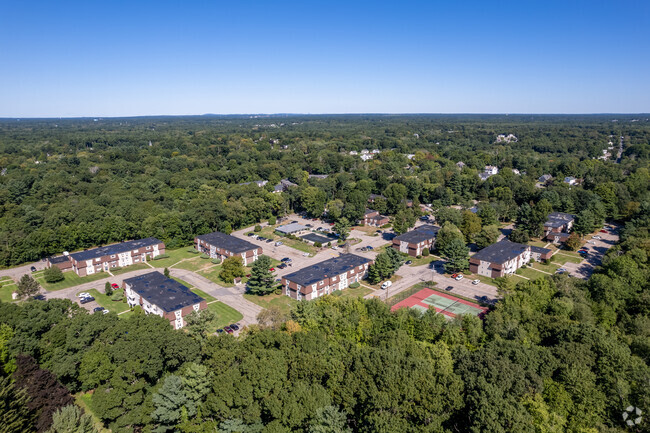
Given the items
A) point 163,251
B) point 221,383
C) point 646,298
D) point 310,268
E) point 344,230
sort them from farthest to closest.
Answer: point 344,230
point 163,251
point 310,268
point 646,298
point 221,383

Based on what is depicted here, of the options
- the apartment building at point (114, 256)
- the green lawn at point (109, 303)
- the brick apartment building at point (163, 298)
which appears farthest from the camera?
the apartment building at point (114, 256)

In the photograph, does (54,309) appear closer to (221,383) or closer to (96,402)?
(96,402)

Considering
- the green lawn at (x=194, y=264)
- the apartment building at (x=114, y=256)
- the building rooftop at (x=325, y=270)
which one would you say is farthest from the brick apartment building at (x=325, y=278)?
the apartment building at (x=114, y=256)

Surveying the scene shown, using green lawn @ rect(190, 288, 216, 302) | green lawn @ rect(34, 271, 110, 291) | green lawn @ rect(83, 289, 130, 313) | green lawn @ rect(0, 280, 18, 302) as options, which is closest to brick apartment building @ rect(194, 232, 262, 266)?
green lawn @ rect(190, 288, 216, 302)

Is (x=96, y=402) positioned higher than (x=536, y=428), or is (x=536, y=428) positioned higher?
(x=536, y=428)

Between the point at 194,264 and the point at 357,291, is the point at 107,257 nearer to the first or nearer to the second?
the point at 194,264

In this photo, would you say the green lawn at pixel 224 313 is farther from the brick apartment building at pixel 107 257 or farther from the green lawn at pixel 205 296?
Answer: the brick apartment building at pixel 107 257

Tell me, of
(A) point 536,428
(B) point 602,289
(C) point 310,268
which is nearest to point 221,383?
(A) point 536,428

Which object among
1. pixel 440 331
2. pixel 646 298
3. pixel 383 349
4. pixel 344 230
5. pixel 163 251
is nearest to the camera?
pixel 383 349
